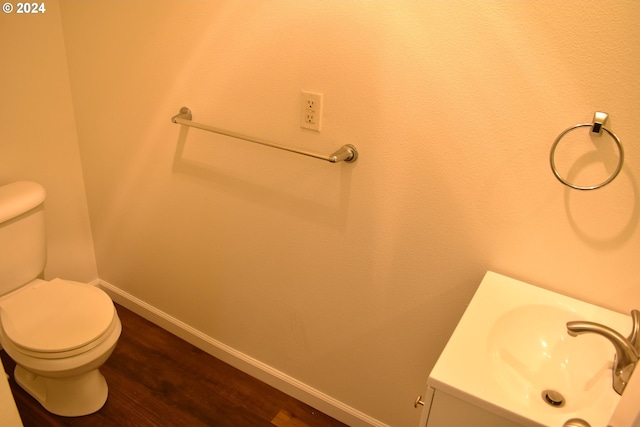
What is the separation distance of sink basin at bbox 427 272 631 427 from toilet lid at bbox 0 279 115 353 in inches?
49.1

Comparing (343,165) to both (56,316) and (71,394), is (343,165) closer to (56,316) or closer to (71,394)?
(56,316)

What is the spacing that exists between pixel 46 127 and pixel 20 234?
513 millimetres

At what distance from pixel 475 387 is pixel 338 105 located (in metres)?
0.85

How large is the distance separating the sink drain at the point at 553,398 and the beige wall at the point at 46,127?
2.04 m

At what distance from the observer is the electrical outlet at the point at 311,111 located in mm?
1486

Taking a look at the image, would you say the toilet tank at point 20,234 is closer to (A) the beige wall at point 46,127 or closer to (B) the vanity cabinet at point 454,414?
(A) the beige wall at point 46,127

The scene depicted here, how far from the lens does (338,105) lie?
1.46 m

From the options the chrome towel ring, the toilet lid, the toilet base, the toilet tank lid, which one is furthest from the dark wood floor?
the chrome towel ring

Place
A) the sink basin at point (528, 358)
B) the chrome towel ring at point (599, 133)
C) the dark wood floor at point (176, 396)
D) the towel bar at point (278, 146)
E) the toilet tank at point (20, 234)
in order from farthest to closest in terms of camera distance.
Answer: the dark wood floor at point (176, 396) < the toilet tank at point (20, 234) < the towel bar at point (278, 146) < the chrome towel ring at point (599, 133) < the sink basin at point (528, 358)

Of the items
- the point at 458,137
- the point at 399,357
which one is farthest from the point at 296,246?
the point at 458,137

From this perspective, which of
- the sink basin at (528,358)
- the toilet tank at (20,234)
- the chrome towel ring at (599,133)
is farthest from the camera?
the toilet tank at (20,234)

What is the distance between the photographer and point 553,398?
1.14 m

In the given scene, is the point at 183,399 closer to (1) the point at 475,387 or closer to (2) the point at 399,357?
(2) the point at 399,357

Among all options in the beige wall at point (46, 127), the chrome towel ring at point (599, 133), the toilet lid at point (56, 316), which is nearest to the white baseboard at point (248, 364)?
the beige wall at point (46, 127)
